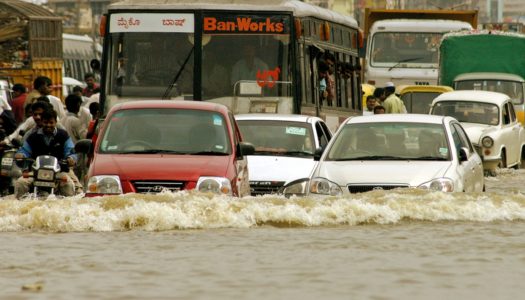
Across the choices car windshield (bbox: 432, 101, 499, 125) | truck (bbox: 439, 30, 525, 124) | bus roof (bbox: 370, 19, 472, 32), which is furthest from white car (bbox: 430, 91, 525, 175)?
bus roof (bbox: 370, 19, 472, 32)

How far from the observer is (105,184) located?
1493cm

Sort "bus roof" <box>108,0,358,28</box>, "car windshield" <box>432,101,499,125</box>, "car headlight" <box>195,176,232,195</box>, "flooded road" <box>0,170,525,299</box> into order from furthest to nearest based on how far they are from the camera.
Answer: "car windshield" <box>432,101,499,125</box> → "bus roof" <box>108,0,358,28</box> → "car headlight" <box>195,176,232,195</box> → "flooded road" <box>0,170,525,299</box>

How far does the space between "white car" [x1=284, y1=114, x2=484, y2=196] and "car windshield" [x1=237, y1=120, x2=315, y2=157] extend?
1.94m

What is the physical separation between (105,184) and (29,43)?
90.8 feet

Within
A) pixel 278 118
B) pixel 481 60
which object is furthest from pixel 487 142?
pixel 481 60

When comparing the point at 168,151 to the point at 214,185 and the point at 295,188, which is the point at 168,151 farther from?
the point at 295,188

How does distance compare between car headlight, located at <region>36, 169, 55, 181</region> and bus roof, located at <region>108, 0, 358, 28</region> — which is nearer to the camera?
car headlight, located at <region>36, 169, 55, 181</region>

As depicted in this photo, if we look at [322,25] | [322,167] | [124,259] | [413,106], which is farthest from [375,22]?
[124,259]

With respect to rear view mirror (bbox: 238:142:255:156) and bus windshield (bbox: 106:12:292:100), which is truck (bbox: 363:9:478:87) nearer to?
bus windshield (bbox: 106:12:292:100)

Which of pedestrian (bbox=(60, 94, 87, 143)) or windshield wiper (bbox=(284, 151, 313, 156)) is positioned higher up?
pedestrian (bbox=(60, 94, 87, 143))

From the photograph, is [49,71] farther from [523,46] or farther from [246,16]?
[246,16]

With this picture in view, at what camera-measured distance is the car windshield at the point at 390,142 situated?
16312mm

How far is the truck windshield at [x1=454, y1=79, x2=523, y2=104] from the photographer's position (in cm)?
3578

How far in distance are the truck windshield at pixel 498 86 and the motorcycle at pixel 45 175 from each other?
69.8 feet
